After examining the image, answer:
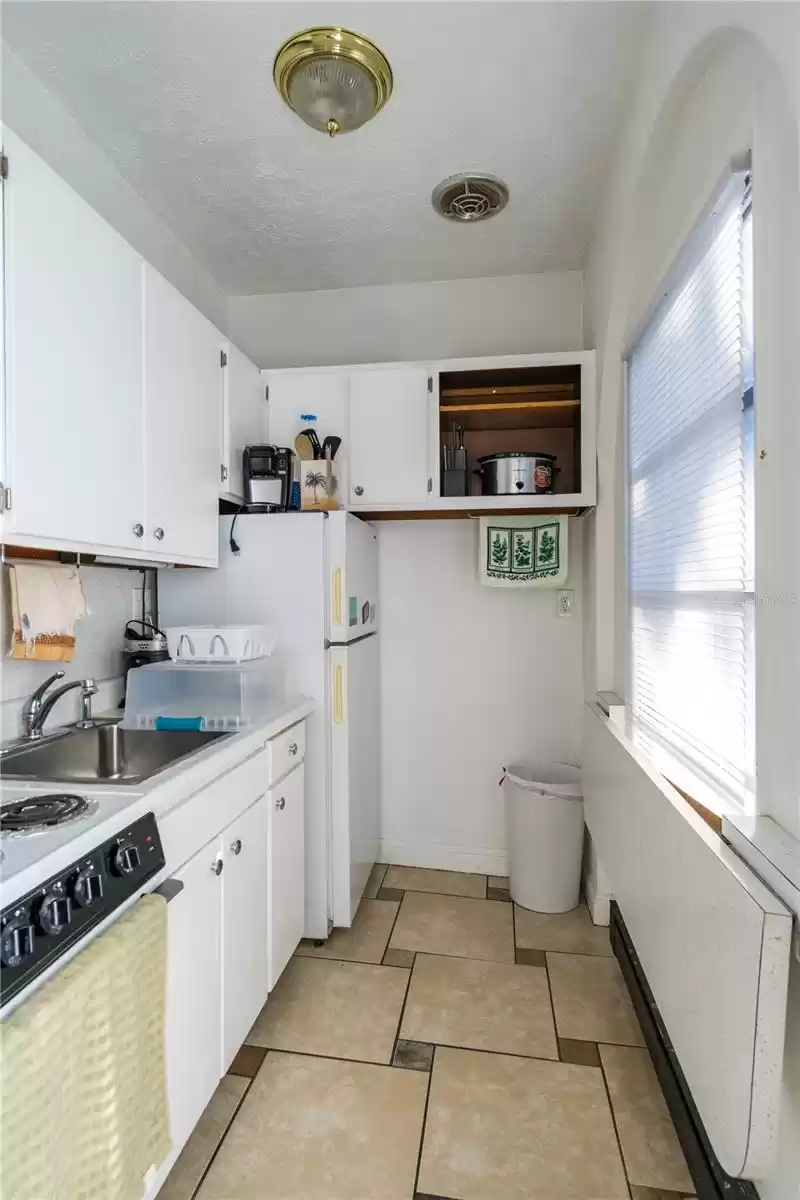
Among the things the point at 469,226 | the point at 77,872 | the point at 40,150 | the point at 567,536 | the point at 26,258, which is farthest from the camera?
the point at 567,536

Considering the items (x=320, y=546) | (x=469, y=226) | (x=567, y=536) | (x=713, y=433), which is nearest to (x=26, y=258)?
(x=320, y=546)

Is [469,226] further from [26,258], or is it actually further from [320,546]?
[26,258]

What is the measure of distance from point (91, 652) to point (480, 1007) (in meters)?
1.72

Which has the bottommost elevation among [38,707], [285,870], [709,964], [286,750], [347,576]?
[285,870]

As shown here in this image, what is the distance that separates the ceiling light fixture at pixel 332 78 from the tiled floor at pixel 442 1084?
104 inches

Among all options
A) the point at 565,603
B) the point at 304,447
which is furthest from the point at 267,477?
the point at 565,603

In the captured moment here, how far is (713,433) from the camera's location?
1.33m

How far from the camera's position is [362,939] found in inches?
91.7

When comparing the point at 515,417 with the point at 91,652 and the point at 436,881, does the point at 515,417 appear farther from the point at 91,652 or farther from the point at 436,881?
the point at 436,881

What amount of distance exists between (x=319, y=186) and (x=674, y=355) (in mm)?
1412

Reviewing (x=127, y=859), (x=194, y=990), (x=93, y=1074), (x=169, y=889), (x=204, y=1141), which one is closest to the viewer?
(x=93, y=1074)

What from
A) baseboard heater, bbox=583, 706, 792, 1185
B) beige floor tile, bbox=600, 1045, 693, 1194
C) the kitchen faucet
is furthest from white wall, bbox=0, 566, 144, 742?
beige floor tile, bbox=600, 1045, 693, 1194

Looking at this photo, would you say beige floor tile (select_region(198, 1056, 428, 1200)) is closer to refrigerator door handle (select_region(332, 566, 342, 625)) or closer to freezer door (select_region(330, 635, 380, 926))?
freezer door (select_region(330, 635, 380, 926))

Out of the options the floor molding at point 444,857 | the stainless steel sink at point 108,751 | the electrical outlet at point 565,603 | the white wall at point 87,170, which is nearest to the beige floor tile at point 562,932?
the floor molding at point 444,857
